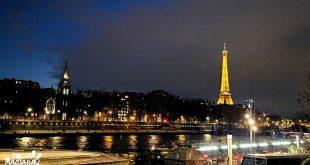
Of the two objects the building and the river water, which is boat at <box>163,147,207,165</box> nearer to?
the river water

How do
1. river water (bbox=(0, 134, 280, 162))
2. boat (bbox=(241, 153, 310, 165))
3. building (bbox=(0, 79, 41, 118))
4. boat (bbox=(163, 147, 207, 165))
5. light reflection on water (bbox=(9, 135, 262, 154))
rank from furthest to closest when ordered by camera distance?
building (bbox=(0, 79, 41, 118)) → light reflection on water (bbox=(9, 135, 262, 154)) → river water (bbox=(0, 134, 280, 162)) → boat (bbox=(163, 147, 207, 165)) → boat (bbox=(241, 153, 310, 165))

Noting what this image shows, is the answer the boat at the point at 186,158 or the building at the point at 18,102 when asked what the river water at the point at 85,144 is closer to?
the boat at the point at 186,158

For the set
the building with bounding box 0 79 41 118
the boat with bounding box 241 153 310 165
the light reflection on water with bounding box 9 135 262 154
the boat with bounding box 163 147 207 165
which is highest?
the building with bounding box 0 79 41 118

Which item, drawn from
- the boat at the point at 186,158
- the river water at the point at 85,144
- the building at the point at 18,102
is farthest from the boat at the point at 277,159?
the building at the point at 18,102

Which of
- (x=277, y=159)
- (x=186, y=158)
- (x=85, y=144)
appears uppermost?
(x=277, y=159)

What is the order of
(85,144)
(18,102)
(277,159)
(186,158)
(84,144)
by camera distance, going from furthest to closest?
(18,102) < (85,144) < (84,144) < (186,158) < (277,159)

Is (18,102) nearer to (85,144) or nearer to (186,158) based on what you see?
(85,144)

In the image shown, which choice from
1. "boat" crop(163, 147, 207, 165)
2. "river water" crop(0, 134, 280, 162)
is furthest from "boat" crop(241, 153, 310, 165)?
"river water" crop(0, 134, 280, 162)

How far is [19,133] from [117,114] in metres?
77.0

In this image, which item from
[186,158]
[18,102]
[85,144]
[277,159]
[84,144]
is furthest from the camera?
[18,102]

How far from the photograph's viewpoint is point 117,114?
546 ft

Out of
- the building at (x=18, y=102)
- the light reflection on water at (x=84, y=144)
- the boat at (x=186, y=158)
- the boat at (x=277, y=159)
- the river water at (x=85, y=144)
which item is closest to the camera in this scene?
the boat at (x=277, y=159)

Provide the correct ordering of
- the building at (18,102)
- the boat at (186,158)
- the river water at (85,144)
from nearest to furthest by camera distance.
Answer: the boat at (186,158), the river water at (85,144), the building at (18,102)

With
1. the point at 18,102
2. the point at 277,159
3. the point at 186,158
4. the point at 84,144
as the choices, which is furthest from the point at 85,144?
the point at 277,159
